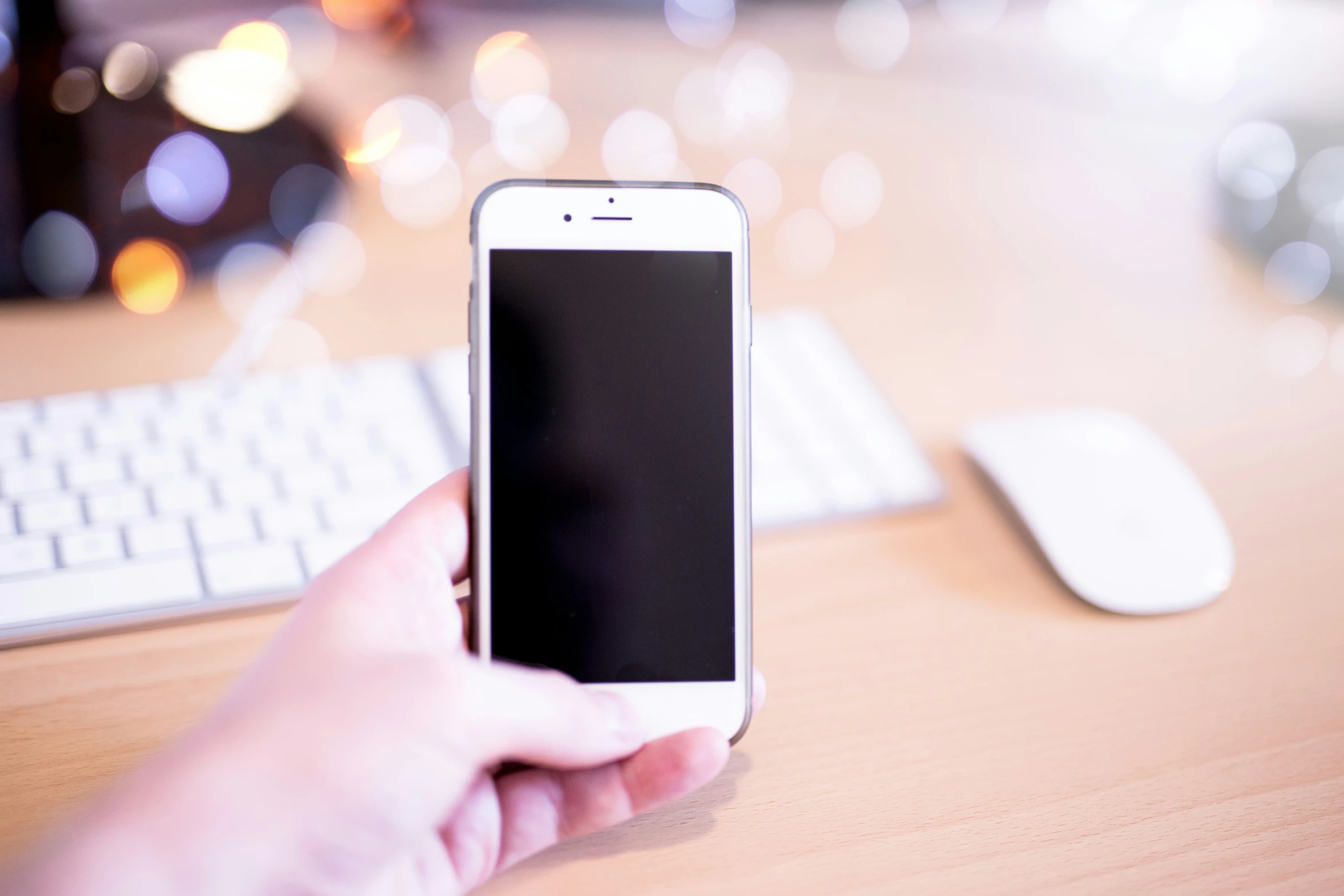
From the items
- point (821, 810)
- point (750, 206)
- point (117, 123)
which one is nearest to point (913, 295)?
point (750, 206)

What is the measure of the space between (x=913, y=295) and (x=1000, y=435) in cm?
18

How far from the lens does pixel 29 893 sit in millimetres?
264

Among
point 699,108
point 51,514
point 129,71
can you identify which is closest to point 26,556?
point 51,514

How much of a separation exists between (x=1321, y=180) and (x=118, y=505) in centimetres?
79

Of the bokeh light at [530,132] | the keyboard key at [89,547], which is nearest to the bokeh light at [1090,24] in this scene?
the bokeh light at [530,132]

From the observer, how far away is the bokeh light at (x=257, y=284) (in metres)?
0.62

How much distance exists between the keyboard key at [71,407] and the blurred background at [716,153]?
59mm

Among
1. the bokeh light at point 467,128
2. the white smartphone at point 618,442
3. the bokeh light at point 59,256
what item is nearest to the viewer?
the white smartphone at point 618,442

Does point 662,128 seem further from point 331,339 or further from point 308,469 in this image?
point 308,469

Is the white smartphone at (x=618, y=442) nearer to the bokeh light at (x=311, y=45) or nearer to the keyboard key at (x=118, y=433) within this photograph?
the keyboard key at (x=118, y=433)

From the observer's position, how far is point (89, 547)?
0.43 metres

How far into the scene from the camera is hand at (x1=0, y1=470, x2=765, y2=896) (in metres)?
0.28

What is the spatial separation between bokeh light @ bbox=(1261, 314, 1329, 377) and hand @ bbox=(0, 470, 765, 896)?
0.46 meters

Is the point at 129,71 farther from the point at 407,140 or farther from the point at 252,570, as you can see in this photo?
the point at 252,570
